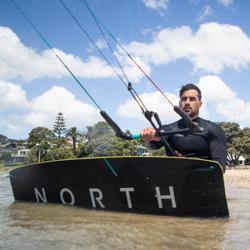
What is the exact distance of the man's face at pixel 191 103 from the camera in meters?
4.93

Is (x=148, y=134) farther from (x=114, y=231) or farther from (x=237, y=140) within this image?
(x=237, y=140)

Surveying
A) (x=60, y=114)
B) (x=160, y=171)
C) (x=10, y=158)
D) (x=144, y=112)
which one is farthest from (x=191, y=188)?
(x=10, y=158)

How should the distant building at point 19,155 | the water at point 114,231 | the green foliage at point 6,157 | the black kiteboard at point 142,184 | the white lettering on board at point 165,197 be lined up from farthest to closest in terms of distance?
the green foliage at point 6,157 < the distant building at point 19,155 < the white lettering on board at point 165,197 < the black kiteboard at point 142,184 < the water at point 114,231

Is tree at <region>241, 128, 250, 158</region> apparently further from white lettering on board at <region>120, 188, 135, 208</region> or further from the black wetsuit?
white lettering on board at <region>120, 188, 135, 208</region>

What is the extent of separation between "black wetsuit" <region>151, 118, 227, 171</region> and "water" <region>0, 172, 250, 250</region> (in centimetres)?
80

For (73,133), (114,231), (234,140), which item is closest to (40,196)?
(114,231)

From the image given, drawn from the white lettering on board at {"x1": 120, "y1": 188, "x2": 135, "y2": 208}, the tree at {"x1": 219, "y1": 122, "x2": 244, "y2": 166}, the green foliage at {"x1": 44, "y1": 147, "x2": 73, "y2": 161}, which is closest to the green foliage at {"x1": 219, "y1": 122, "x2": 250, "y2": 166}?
the tree at {"x1": 219, "y1": 122, "x2": 244, "y2": 166}

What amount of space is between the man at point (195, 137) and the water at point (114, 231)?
85cm

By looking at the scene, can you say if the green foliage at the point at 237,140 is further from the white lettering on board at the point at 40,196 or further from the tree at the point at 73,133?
the white lettering on board at the point at 40,196

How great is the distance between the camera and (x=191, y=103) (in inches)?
194

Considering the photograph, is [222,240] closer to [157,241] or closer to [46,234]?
[157,241]

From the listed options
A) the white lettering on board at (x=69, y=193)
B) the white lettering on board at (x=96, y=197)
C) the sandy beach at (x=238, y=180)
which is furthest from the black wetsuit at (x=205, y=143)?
the sandy beach at (x=238, y=180)

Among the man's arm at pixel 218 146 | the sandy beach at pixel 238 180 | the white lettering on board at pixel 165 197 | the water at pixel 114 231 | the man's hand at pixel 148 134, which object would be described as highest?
the man's hand at pixel 148 134

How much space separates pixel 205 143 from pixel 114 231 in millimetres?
1810
